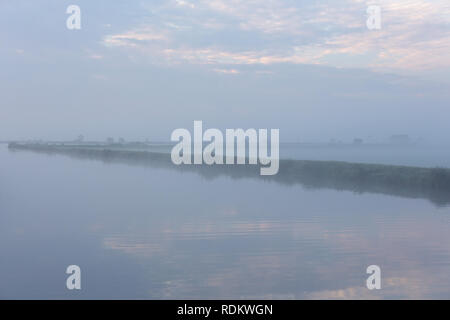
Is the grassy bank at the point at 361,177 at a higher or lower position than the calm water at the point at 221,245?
higher

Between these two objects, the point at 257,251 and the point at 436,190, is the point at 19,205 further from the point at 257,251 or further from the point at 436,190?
the point at 436,190

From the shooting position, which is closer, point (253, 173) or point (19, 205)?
point (19, 205)

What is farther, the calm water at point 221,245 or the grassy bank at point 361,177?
the grassy bank at point 361,177

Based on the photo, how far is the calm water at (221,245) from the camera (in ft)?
18.3

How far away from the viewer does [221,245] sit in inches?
307

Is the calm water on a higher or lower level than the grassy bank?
lower

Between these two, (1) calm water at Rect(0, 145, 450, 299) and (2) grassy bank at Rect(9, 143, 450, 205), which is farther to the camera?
(2) grassy bank at Rect(9, 143, 450, 205)

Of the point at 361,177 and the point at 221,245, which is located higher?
the point at 361,177

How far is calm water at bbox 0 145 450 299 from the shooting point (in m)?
5.58

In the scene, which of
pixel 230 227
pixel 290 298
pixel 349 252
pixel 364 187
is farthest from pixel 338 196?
pixel 290 298

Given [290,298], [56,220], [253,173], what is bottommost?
[290,298]

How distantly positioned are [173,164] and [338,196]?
18036 mm

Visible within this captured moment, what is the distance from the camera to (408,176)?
17.7m

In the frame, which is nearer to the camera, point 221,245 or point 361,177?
point 221,245
